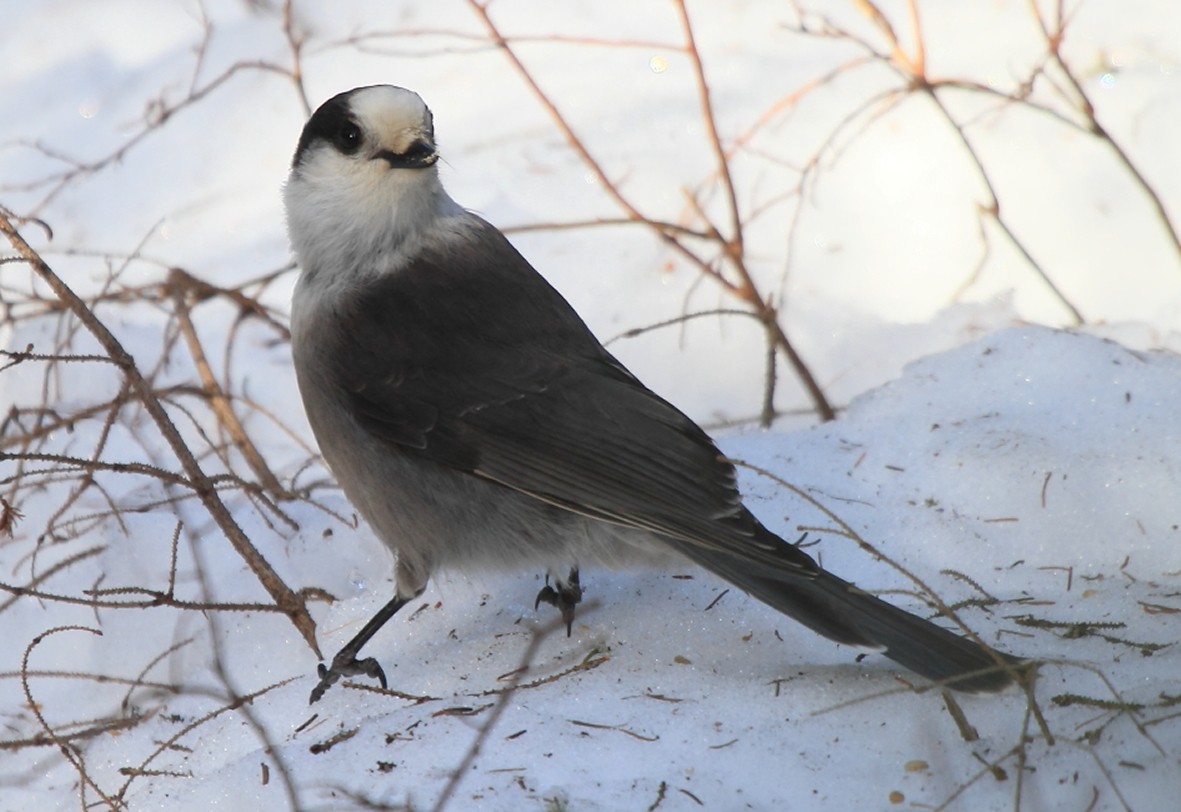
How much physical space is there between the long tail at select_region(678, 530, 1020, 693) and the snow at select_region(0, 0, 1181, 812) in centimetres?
8

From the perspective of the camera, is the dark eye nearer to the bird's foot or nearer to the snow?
the snow

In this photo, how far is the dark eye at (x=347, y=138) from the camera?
3.33 meters

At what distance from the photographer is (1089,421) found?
11.3ft

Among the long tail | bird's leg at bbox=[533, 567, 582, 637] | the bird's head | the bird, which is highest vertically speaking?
the bird's head

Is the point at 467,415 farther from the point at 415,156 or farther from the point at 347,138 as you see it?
the point at 347,138

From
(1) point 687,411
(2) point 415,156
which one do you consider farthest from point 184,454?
(1) point 687,411

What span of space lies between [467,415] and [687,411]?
1.83 m

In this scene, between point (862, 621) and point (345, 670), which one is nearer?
point (862, 621)

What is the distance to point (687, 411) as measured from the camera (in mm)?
4820

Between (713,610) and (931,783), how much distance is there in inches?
32.9

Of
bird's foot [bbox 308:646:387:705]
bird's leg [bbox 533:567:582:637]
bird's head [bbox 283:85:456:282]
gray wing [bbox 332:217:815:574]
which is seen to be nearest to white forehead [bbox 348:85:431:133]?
bird's head [bbox 283:85:456:282]

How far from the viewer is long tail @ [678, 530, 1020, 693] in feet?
8.51

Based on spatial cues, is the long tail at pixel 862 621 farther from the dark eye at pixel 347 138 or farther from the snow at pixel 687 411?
the dark eye at pixel 347 138

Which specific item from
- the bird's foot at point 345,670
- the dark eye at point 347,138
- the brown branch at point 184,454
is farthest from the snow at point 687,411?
the dark eye at point 347,138
